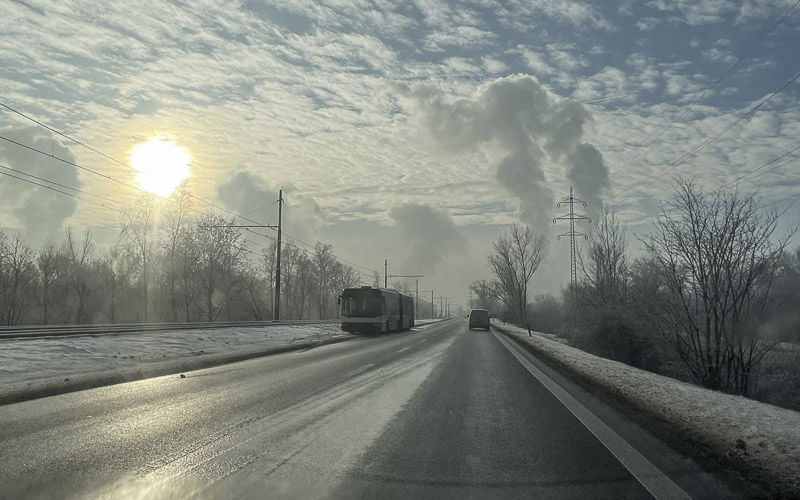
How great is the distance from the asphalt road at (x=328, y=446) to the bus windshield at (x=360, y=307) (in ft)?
88.3

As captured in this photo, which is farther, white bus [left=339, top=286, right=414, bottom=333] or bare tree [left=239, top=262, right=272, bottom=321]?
bare tree [left=239, top=262, right=272, bottom=321]

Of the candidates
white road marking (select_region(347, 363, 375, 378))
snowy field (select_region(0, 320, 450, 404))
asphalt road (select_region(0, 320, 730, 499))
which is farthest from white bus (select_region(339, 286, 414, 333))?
asphalt road (select_region(0, 320, 730, 499))

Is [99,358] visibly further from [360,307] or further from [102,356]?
[360,307]

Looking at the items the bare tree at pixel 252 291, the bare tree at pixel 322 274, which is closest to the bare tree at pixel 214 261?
the bare tree at pixel 252 291

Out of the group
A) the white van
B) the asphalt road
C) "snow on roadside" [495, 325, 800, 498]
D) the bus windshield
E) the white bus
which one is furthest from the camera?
the white van

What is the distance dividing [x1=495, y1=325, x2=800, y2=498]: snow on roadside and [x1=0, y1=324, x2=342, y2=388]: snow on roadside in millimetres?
12636

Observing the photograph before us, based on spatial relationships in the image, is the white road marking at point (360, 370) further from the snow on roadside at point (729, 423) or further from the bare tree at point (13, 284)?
the bare tree at point (13, 284)

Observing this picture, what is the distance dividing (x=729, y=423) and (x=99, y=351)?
1787 cm

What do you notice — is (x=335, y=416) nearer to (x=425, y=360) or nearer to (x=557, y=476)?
(x=557, y=476)

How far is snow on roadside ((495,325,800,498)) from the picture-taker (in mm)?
5660

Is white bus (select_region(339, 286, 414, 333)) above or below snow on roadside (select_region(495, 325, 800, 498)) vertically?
above

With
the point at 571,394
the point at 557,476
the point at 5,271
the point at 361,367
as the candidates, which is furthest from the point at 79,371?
the point at 5,271

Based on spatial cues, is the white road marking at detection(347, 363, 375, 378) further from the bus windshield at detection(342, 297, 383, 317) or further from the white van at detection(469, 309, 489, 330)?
the white van at detection(469, 309, 489, 330)

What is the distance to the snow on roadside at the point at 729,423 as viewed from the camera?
566 cm
